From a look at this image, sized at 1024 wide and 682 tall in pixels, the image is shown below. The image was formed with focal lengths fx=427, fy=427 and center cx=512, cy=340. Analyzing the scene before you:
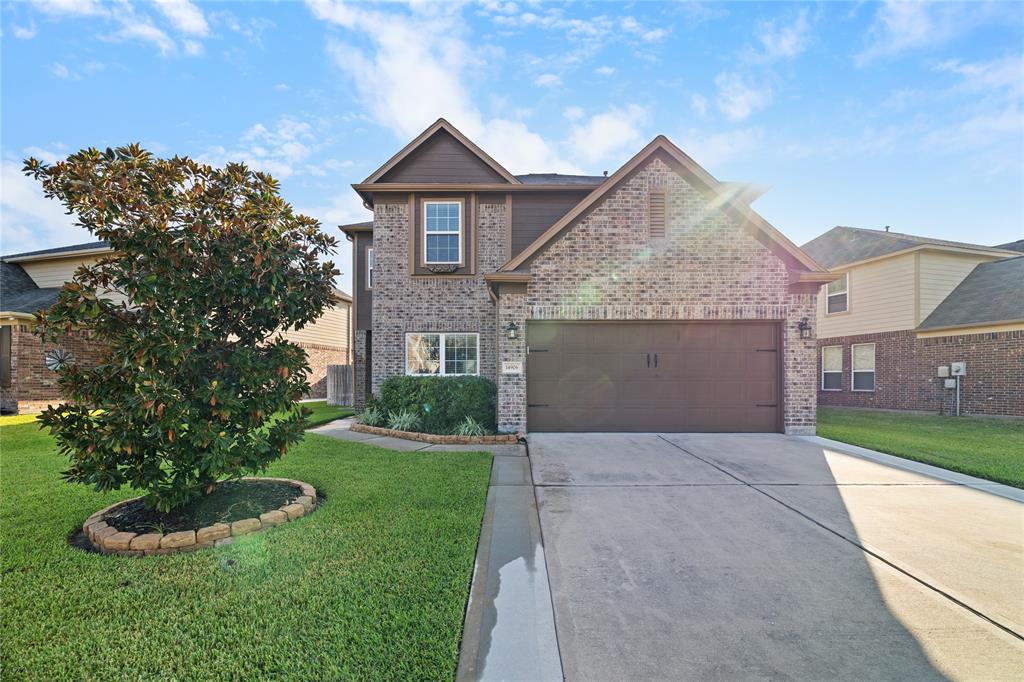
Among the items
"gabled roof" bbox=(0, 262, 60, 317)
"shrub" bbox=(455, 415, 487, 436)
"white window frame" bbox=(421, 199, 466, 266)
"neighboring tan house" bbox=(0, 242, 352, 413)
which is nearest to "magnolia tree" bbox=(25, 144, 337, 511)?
"neighboring tan house" bbox=(0, 242, 352, 413)

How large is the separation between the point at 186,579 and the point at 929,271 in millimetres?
20530

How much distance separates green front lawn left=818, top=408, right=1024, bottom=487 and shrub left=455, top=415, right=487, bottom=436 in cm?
743

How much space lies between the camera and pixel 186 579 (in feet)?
10.5

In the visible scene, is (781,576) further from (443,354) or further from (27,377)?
(27,377)

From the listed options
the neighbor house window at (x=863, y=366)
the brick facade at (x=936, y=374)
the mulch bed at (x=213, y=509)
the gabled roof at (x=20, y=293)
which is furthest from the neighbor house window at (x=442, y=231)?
the neighbor house window at (x=863, y=366)

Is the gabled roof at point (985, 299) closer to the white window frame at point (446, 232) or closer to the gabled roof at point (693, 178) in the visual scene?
the gabled roof at point (693, 178)

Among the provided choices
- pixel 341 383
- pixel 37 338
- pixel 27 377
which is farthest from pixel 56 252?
pixel 341 383

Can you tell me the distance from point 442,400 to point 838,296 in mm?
16518

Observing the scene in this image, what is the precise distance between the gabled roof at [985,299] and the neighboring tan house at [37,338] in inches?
706

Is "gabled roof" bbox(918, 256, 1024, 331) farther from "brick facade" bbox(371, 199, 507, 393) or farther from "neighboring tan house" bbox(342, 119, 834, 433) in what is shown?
"brick facade" bbox(371, 199, 507, 393)

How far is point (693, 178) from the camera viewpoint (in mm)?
9062

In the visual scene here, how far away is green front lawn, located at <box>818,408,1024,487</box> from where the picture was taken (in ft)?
21.7

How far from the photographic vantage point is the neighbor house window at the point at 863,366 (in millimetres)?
15789

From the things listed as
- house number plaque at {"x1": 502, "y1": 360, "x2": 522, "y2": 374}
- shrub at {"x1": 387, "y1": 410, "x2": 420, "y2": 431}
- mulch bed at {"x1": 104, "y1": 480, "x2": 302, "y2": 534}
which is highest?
house number plaque at {"x1": 502, "y1": 360, "x2": 522, "y2": 374}
